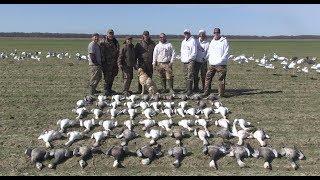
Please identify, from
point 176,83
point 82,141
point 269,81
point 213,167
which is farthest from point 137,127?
point 269,81

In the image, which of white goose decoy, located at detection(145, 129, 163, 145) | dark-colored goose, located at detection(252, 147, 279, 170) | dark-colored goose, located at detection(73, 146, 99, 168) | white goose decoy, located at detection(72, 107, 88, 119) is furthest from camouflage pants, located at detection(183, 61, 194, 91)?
dark-colored goose, located at detection(73, 146, 99, 168)

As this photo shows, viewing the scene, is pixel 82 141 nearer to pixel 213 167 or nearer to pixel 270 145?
pixel 213 167

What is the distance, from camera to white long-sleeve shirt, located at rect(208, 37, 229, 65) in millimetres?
14898

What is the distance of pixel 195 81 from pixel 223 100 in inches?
57.8

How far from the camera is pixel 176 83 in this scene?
20156mm

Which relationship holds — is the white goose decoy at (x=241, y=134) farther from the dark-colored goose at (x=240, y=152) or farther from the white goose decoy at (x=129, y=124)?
the white goose decoy at (x=129, y=124)

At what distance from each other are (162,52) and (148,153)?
6565 millimetres

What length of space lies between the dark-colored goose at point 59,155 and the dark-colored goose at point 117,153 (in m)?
0.80

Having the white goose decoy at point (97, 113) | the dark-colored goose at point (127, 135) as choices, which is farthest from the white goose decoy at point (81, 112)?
the dark-colored goose at point (127, 135)

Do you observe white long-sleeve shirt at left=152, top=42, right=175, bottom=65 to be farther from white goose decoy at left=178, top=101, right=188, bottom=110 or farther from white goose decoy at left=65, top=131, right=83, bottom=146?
white goose decoy at left=65, top=131, right=83, bottom=146

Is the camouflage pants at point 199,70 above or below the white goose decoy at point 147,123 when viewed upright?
above

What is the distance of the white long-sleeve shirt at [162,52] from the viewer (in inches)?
609

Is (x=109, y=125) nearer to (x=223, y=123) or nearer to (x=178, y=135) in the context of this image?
(x=178, y=135)

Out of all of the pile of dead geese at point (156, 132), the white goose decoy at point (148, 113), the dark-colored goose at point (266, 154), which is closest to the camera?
the dark-colored goose at point (266, 154)
